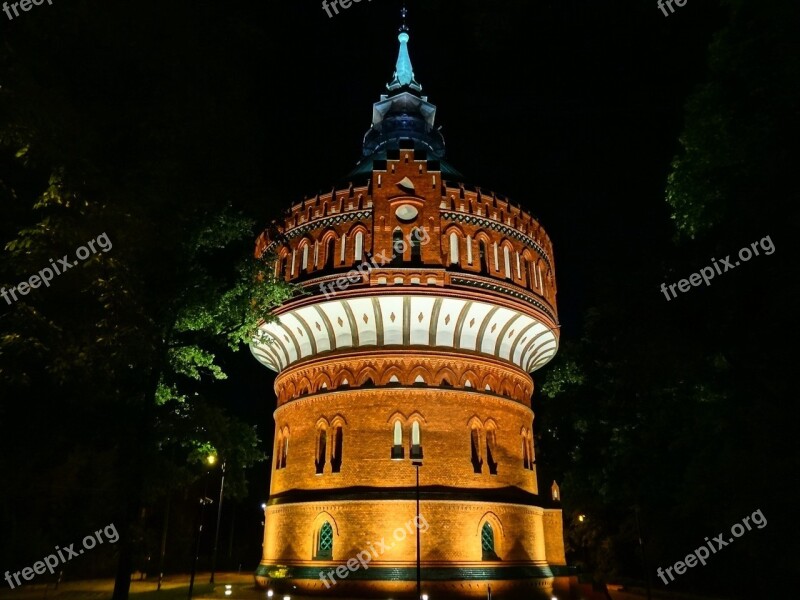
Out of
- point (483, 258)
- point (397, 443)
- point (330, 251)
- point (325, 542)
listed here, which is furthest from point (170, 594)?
point (483, 258)

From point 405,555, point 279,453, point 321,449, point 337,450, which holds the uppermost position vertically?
point 279,453

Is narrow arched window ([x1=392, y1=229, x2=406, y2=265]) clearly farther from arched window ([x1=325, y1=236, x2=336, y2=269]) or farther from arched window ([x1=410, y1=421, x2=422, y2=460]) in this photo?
arched window ([x1=410, y1=421, x2=422, y2=460])

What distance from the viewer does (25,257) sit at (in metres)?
9.11

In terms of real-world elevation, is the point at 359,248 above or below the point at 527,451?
above

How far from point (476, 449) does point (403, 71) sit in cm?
2165

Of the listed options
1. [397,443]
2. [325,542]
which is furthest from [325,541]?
[397,443]

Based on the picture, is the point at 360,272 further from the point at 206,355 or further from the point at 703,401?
the point at 703,401

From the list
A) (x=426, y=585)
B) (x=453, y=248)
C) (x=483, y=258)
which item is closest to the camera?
(x=426, y=585)

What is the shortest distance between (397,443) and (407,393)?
174 cm

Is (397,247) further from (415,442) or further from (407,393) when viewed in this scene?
(415,442)

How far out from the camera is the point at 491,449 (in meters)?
21.6

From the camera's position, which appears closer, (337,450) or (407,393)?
(407,393)

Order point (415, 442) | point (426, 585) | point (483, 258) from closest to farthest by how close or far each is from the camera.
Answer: point (426, 585) → point (415, 442) → point (483, 258)

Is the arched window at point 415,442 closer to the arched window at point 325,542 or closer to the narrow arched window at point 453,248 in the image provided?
the arched window at point 325,542
